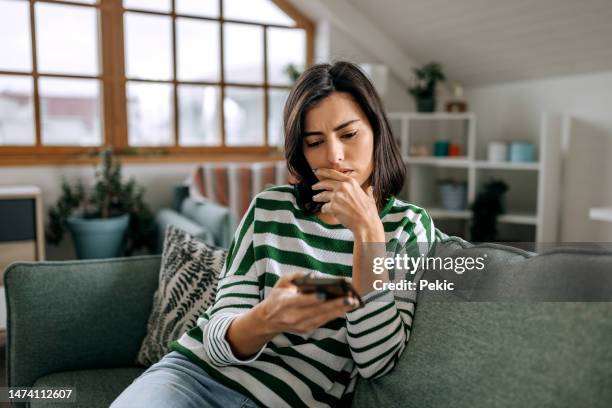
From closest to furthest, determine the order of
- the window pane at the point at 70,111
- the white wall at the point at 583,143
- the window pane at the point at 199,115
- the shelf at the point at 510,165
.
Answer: the white wall at the point at 583,143 < the shelf at the point at 510,165 < the window pane at the point at 70,111 < the window pane at the point at 199,115

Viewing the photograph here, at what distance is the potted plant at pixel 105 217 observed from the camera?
3047 mm

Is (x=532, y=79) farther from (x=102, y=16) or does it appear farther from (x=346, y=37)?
(x=102, y=16)

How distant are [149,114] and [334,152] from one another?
9.25ft

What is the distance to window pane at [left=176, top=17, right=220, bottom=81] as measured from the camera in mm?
3711

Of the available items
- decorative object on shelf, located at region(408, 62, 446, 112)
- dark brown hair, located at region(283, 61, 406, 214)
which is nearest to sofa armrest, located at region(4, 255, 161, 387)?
dark brown hair, located at region(283, 61, 406, 214)

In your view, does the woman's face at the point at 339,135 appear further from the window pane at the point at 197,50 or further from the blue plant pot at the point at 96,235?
the window pane at the point at 197,50

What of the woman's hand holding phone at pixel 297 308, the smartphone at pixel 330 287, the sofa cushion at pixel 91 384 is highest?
the smartphone at pixel 330 287

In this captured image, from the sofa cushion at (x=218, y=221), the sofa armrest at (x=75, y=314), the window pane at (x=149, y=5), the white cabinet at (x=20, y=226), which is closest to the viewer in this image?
the sofa armrest at (x=75, y=314)

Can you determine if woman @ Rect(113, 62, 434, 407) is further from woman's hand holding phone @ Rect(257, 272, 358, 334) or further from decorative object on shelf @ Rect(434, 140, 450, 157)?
decorative object on shelf @ Rect(434, 140, 450, 157)

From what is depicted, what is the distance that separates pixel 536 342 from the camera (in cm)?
80

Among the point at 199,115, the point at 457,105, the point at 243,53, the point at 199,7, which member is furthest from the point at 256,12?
the point at 457,105

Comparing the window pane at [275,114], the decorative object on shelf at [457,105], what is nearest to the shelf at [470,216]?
the decorative object on shelf at [457,105]

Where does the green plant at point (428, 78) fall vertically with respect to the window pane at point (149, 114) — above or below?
above

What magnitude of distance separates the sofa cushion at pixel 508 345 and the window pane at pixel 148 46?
2.99 m
